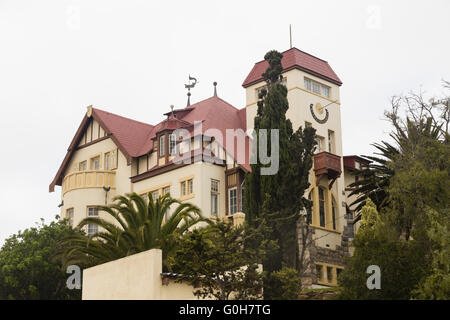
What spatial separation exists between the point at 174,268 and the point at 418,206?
30.1 feet

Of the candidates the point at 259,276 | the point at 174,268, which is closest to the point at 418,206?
the point at 259,276

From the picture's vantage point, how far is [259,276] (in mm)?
23953

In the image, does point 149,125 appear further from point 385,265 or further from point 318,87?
point 385,265

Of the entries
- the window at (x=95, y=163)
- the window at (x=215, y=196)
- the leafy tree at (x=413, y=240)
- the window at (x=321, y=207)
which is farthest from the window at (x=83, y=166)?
Result: the leafy tree at (x=413, y=240)

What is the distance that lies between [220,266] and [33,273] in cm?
1618

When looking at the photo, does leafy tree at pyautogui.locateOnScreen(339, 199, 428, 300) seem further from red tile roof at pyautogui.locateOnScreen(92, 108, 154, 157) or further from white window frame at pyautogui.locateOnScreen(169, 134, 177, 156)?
red tile roof at pyautogui.locateOnScreen(92, 108, 154, 157)

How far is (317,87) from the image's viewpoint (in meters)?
42.4

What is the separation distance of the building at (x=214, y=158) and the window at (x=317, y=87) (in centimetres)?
3

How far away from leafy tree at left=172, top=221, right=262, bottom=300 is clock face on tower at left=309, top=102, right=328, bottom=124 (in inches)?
700

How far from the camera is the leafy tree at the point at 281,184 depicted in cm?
3198

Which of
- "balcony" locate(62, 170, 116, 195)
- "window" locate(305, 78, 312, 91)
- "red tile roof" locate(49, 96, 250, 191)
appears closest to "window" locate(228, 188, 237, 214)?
"red tile roof" locate(49, 96, 250, 191)

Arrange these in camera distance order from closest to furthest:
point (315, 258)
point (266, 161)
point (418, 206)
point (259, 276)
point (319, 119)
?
1. point (259, 276)
2. point (418, 206)
3. point (266, 161)
4. point (315, 258)
5. point (319, 119)

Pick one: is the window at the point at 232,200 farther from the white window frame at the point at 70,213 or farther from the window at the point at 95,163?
the window at the point at 95,163
